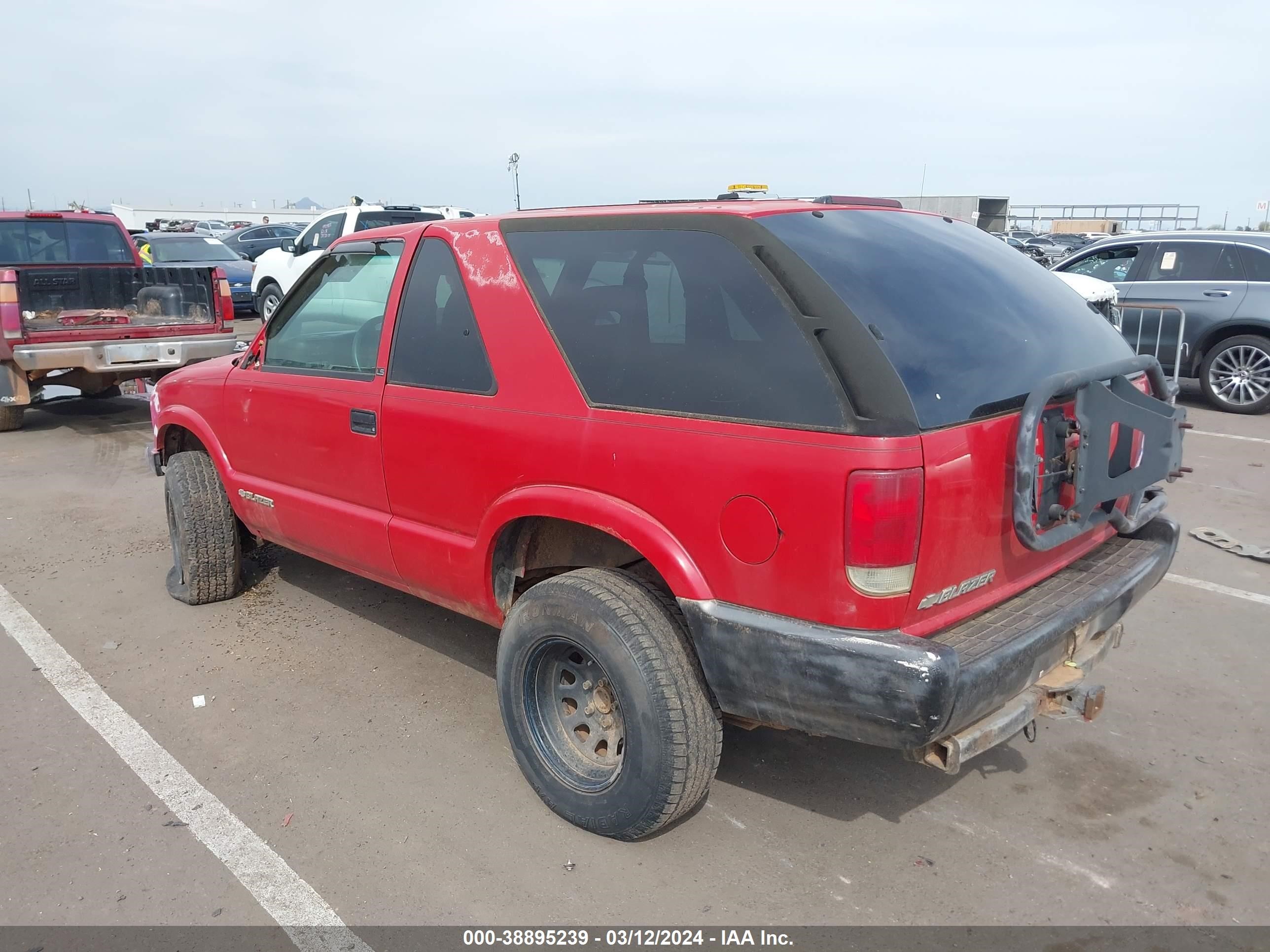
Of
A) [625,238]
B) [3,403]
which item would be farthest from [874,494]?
[3,403]

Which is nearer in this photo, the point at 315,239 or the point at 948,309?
the point at 948,309

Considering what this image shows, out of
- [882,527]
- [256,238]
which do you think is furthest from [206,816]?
[256,238]

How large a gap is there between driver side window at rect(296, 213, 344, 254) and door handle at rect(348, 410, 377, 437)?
32.4ft

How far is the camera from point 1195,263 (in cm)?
1005

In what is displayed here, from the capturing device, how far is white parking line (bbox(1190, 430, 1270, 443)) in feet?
27.5

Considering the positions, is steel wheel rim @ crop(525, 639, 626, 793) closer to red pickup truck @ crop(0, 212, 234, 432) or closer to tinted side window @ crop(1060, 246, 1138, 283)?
red pickup truck @ crop(0, 212, 234, 432)

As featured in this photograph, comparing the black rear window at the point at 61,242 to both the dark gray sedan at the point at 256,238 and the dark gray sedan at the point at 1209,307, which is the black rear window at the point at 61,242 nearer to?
the dark gray sedan at the point at 1209,307

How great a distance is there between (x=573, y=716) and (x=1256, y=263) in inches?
380

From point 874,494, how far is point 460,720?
2.12 metres

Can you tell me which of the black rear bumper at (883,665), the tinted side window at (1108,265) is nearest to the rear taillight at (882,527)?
the black rear bumper at (883,665)

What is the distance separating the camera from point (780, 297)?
2549 mm

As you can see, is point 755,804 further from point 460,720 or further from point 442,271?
→ point 442,271

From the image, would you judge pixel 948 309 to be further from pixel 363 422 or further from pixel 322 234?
pixel 322 234
